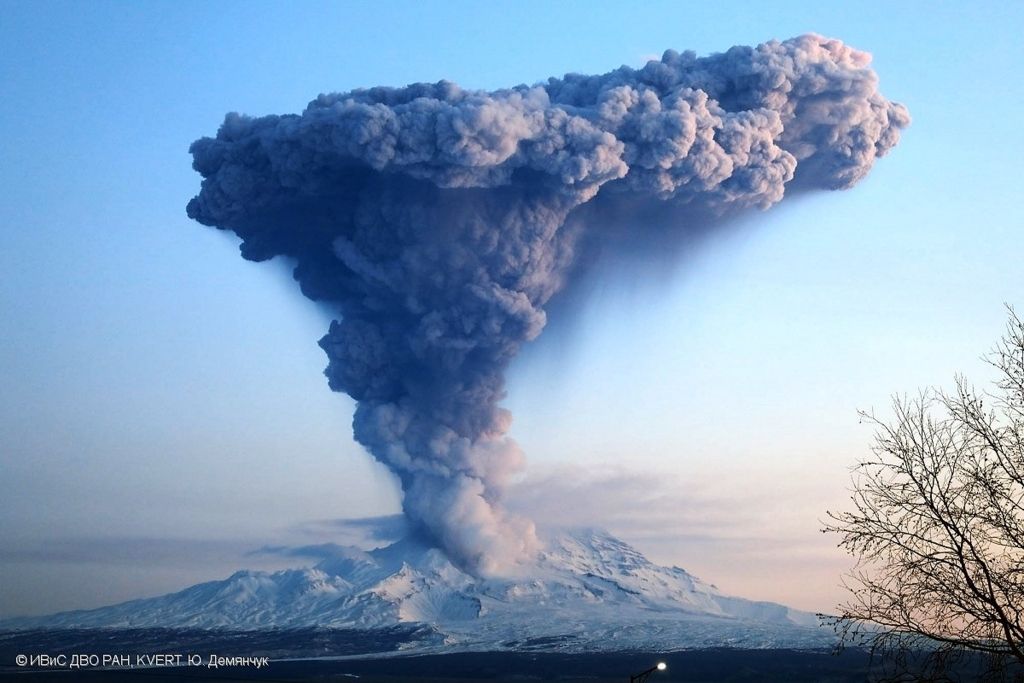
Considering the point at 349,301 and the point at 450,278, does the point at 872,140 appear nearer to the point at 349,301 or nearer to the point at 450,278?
the point at 450,278

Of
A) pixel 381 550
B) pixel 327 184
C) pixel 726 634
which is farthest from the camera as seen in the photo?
pixel 381 550

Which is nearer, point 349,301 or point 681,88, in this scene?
point 681,88

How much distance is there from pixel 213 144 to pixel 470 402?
2015cm

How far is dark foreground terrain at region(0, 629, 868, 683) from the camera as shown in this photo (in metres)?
70.2

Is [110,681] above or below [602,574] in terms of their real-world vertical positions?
below

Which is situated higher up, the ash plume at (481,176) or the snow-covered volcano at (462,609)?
the ash plume at (481,176)

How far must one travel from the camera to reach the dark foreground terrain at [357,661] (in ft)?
230

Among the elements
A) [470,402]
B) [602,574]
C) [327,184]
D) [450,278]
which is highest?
[327,184]

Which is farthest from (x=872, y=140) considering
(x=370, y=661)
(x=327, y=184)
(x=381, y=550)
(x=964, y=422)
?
(x=964, y=422)

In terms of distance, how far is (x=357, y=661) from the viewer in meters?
79.1

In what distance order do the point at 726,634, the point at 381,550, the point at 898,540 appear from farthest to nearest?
the point at 381,550 → the point at 726,634 → the point at 898,540

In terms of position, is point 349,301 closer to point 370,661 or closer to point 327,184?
point 327,184

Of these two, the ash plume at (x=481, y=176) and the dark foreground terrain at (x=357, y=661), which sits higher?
the ash plume at (x=481, y=176)

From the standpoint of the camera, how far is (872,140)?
70250mm
